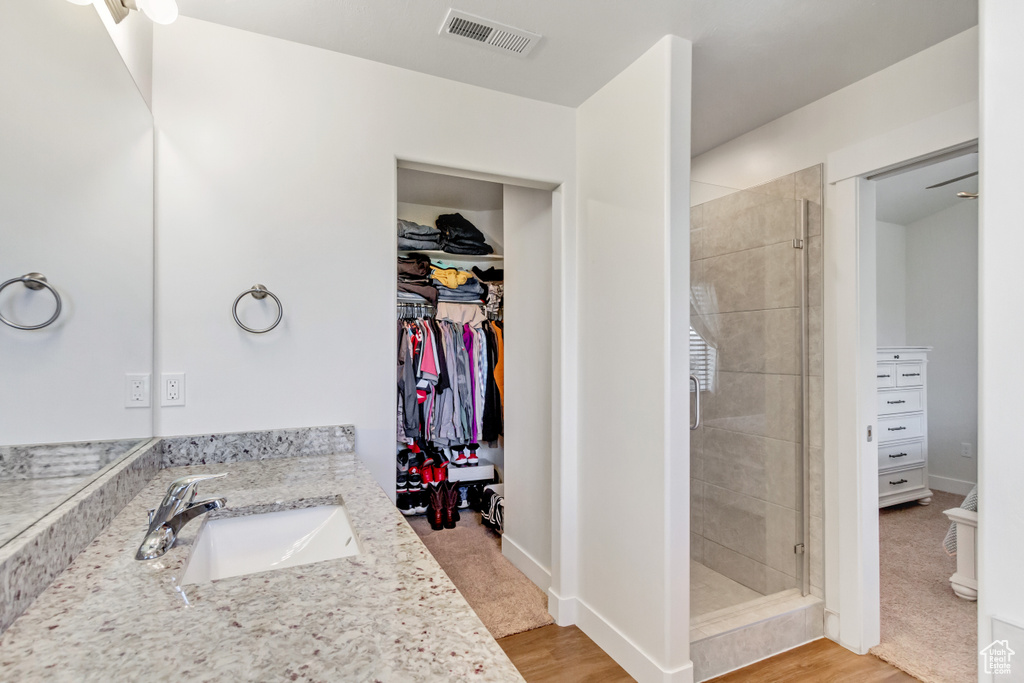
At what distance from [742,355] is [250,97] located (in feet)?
7.25

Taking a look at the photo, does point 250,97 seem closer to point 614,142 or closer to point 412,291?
point 614,142

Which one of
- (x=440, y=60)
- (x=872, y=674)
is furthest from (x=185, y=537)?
(x=872, y=674)

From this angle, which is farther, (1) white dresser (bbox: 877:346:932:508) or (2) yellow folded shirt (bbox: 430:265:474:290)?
(1) white dresser (bbox: 877:346:932:508)

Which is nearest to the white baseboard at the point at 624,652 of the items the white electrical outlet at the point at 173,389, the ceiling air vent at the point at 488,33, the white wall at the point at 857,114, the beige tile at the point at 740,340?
the beige tile at the point at 740,340

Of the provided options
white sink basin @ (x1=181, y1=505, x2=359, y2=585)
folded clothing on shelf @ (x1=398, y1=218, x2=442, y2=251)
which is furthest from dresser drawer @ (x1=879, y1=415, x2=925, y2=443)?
white sink basin @ (x1=181, y1=505, x2=359, y2=585)

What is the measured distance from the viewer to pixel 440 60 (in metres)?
1.98

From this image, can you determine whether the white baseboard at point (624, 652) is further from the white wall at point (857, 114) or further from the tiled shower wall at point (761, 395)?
the white wall at point (857, 114)

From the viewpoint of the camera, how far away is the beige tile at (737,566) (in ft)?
7.45

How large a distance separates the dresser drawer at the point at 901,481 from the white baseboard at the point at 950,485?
1.38ft

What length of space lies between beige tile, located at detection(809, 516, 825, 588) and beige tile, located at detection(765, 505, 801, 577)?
56mm

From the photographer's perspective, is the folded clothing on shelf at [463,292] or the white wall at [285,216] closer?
the white wall at [285,216]

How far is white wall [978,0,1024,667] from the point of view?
41.6 inches

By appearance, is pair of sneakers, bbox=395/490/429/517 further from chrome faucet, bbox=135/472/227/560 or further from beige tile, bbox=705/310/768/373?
chrome faucet, bbox=135/472/227/560

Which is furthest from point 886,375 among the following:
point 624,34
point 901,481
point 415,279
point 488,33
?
point 488,33
